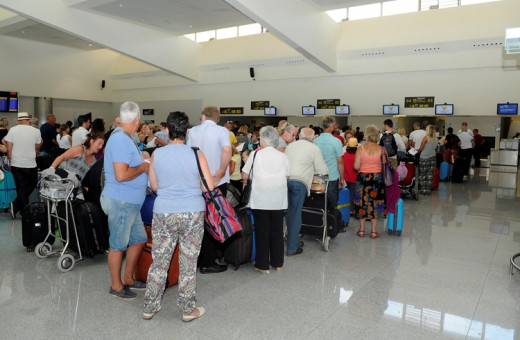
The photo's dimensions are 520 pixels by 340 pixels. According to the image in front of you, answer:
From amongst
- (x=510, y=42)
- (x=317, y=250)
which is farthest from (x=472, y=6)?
(x=317, y=250)

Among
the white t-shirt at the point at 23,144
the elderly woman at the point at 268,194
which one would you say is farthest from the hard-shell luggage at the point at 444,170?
the white t-shirt at the point at 23,144

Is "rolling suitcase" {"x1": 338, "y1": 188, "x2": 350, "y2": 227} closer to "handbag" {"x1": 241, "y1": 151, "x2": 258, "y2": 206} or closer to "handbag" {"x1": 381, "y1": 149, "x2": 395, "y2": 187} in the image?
"handbag" {"x1": 381, "y1": 149, "x2": 395, "y2": 187}

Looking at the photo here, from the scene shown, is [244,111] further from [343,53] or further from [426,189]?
[426,189]

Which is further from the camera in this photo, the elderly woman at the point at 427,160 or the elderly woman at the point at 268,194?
the elderly woman at the point at 427,160

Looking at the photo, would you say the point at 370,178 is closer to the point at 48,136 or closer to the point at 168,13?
the point at 48,136

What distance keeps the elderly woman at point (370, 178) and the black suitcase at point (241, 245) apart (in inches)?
82.3

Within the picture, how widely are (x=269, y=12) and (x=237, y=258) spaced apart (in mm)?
7448

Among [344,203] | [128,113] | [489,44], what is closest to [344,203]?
[344,203]

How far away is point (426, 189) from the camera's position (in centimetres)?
971

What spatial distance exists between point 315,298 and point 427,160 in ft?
23.2

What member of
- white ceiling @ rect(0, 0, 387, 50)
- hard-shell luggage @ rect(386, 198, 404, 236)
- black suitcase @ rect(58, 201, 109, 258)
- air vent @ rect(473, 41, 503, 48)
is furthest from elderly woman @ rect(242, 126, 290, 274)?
air vent @ rect(473, 41, 503, 48)

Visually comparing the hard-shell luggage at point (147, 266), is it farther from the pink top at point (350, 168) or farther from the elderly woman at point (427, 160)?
the elderly woman at point (427, 160)

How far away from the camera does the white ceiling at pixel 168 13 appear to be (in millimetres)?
11445

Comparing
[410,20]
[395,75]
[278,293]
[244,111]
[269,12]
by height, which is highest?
[410,20]
